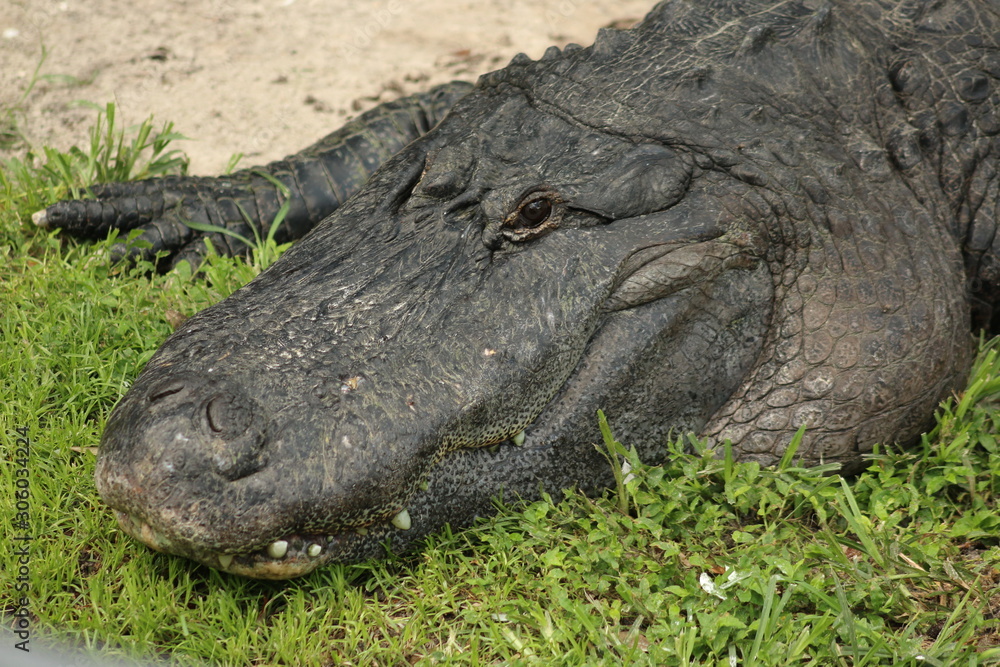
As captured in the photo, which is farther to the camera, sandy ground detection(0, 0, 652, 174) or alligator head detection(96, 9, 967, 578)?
sandy ground detection(0, 0, 652, 174)

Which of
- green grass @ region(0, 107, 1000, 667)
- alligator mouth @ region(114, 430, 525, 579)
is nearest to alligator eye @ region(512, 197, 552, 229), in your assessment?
green grass @ region(0, 107, 1000, 667)

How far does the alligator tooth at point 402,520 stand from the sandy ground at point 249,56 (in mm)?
2685

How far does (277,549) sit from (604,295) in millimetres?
1122

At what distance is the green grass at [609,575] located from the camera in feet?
7.68

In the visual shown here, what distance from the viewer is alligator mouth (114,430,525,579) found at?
2.27 meters

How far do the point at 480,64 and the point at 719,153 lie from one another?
286cm

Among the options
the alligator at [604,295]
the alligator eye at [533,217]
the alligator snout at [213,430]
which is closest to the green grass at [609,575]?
the alligator at [604,295]

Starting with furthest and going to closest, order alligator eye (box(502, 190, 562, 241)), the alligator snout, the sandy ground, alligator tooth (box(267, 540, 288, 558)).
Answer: the sandy ground
alligator eye (box(502, 190, 562, 241))
alligator tooth (box(267, 540, 288, 558))
the alligator snout

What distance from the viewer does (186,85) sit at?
511 cm

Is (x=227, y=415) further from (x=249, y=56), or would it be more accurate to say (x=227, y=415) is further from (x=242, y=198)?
(x=249, y=56)

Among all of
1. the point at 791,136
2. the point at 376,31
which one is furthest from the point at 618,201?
the point at 376,31

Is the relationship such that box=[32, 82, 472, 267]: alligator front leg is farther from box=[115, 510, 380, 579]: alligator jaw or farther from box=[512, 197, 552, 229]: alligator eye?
box=[115, 510, 380, 579]: alligator jaw

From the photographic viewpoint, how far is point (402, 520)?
98.2 inches

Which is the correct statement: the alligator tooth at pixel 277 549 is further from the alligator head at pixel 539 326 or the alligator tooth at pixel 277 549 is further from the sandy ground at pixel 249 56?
the sandy ground at pixel 249 56
